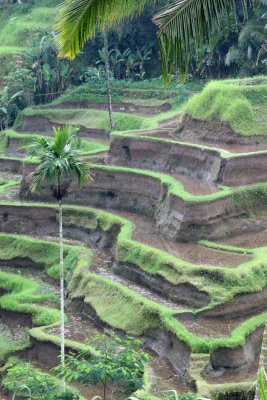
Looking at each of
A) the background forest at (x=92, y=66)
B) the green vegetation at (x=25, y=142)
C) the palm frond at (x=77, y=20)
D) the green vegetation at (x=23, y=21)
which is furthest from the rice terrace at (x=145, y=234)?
the green vegetation at (x=23, y=21)

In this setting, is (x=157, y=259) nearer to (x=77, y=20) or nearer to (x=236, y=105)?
(x=236, y=105)

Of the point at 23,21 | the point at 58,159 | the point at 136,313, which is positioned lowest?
the point at 136,313

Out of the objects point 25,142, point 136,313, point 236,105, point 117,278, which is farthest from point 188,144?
point 25,142

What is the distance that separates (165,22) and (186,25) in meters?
0.21

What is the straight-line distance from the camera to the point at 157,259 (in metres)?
28.4

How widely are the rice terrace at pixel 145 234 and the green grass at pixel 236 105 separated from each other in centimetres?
6

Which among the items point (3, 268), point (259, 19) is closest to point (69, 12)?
point (3, 268)

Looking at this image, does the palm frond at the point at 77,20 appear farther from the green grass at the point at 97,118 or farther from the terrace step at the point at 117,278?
the green grass at the point at 97,118

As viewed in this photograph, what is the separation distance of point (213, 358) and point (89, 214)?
41.8 feet

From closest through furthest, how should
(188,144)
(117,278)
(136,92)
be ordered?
1. (117,278)
2. (188,144)
3. (136,92)

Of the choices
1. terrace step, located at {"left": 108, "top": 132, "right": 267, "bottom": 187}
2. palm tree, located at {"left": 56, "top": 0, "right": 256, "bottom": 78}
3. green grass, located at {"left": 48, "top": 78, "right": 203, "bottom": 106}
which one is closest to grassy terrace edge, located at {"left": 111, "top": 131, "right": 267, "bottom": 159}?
terrace step, located at {"left": 108, "top": 132, "right": 267, "bottom": 187}

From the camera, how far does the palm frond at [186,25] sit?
31.9 ft

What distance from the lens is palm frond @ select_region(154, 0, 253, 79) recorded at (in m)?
9.71

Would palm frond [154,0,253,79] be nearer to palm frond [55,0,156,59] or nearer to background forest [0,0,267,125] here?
palm frond [55,0,156,59]
